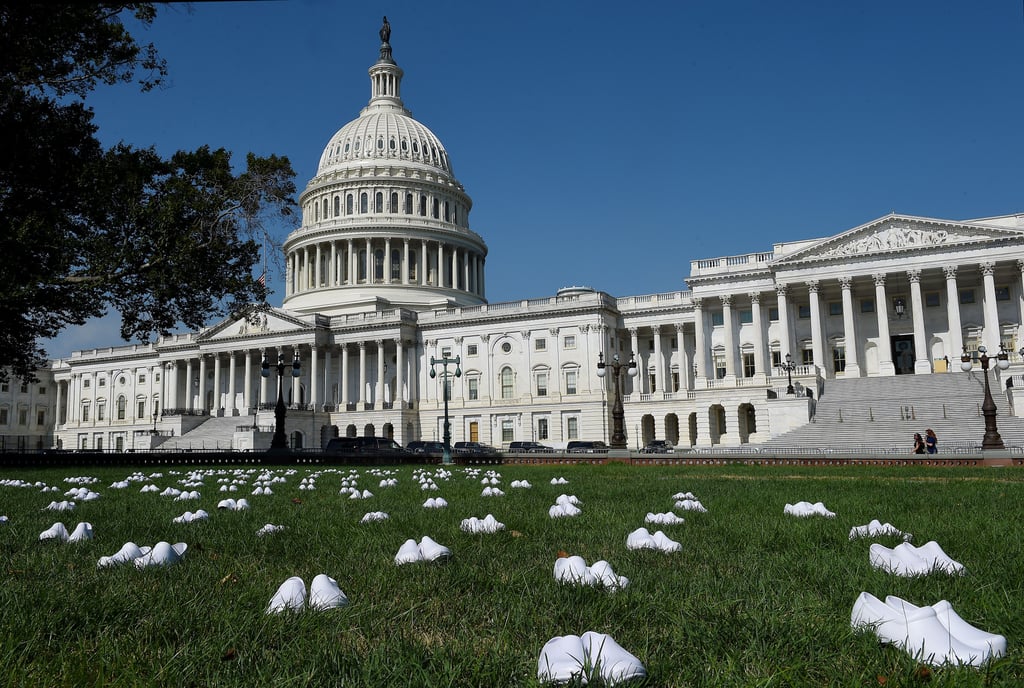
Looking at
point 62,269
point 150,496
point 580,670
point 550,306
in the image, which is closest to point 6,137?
point 62,269

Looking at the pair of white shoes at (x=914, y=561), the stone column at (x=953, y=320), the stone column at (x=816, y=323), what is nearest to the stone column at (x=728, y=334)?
the stone column at (x=816, y=323)

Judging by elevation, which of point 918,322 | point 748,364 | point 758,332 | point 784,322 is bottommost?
point 748,364

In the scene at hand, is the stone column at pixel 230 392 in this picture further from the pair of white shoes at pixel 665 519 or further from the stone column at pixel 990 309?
the pair of white shoes at pixel 665 519

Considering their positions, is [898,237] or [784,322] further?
Answer: [784,322]

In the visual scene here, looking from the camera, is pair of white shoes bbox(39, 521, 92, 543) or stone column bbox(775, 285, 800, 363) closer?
pair of white shoes bbox(39, 521, 92, 543)

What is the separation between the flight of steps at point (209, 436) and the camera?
280ft

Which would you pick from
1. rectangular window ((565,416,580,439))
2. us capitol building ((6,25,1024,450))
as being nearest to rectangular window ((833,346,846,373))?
us capitol building ((6,25,1024,450))

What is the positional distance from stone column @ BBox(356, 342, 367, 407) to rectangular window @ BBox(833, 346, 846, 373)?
1899 inches

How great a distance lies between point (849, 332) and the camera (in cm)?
6506

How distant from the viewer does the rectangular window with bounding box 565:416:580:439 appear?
3135 inches

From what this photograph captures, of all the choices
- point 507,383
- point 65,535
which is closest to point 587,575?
point 65,535

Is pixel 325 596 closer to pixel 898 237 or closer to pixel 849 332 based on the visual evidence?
pixel 849 332

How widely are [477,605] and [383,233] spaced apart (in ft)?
327

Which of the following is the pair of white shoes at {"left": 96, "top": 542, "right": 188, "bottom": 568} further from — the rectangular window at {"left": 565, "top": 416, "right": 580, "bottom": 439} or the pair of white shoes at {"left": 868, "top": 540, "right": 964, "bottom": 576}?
the rectangular window at {"left": 565, "top": 416, "right": 580, "bottom": 439}
